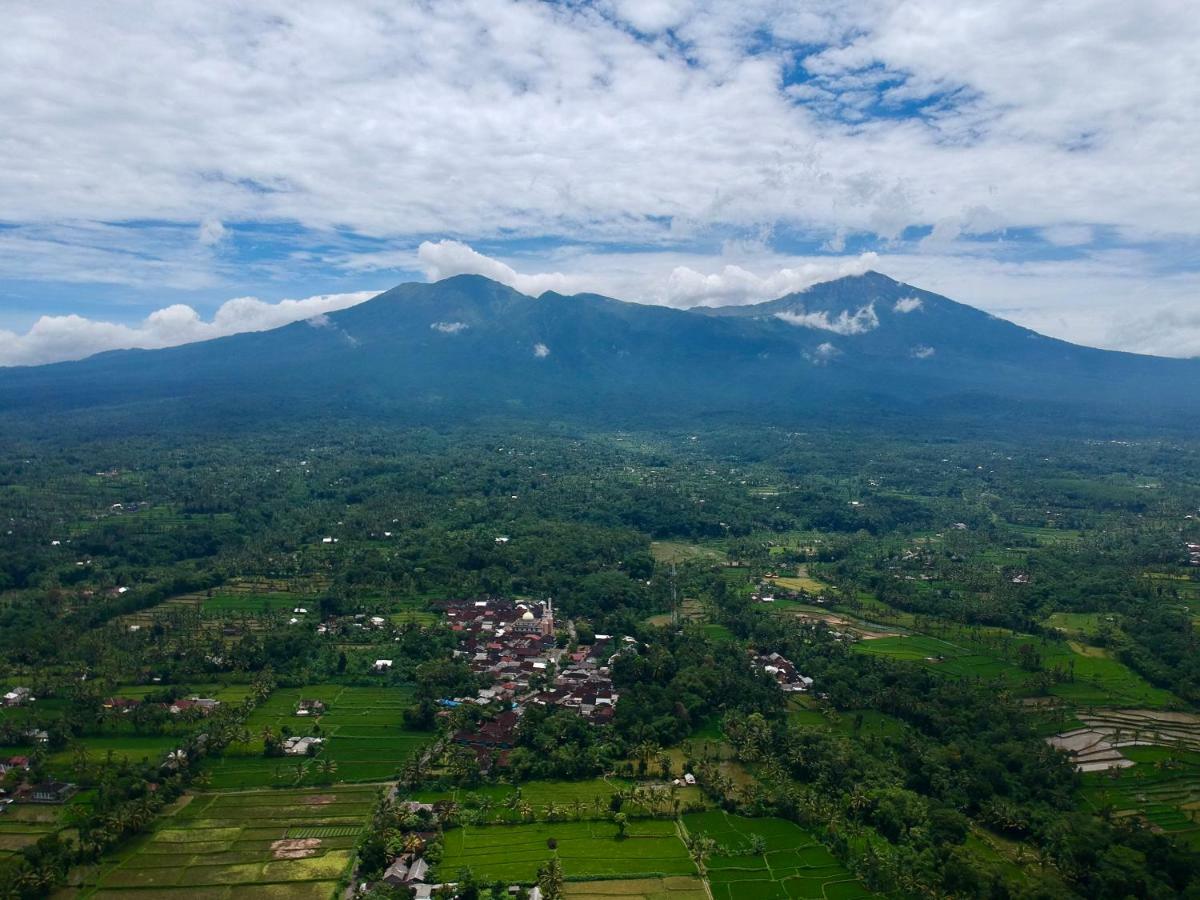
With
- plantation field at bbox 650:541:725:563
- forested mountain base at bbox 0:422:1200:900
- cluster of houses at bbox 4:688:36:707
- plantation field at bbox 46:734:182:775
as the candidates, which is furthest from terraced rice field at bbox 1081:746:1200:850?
cluster of houses at bbox 4:688:36:707

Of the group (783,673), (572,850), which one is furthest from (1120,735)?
(572,850)

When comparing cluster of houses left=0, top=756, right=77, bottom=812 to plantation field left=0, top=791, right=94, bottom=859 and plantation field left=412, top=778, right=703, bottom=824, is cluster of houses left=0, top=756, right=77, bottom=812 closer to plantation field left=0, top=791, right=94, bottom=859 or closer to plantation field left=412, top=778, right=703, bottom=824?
plantation field left=0, top=791, right=94, bottom=859

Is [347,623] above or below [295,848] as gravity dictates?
above

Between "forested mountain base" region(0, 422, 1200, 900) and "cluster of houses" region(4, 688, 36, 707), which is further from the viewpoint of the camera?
"cluster of houses" region(4, 688, 36, 707)

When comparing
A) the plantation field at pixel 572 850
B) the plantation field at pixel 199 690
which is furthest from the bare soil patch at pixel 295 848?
the plantation field at pixel 199 690

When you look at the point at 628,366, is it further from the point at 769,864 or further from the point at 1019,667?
the point at 769,864

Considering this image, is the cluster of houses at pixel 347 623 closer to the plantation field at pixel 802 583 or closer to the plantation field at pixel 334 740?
the plantation field at pixel 334 740

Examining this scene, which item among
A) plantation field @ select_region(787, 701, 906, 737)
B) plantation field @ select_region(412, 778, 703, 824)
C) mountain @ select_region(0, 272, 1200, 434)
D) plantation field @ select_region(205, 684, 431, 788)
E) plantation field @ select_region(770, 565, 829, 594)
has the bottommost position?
plantation field @ select_region(412, 778, 703, 824)
